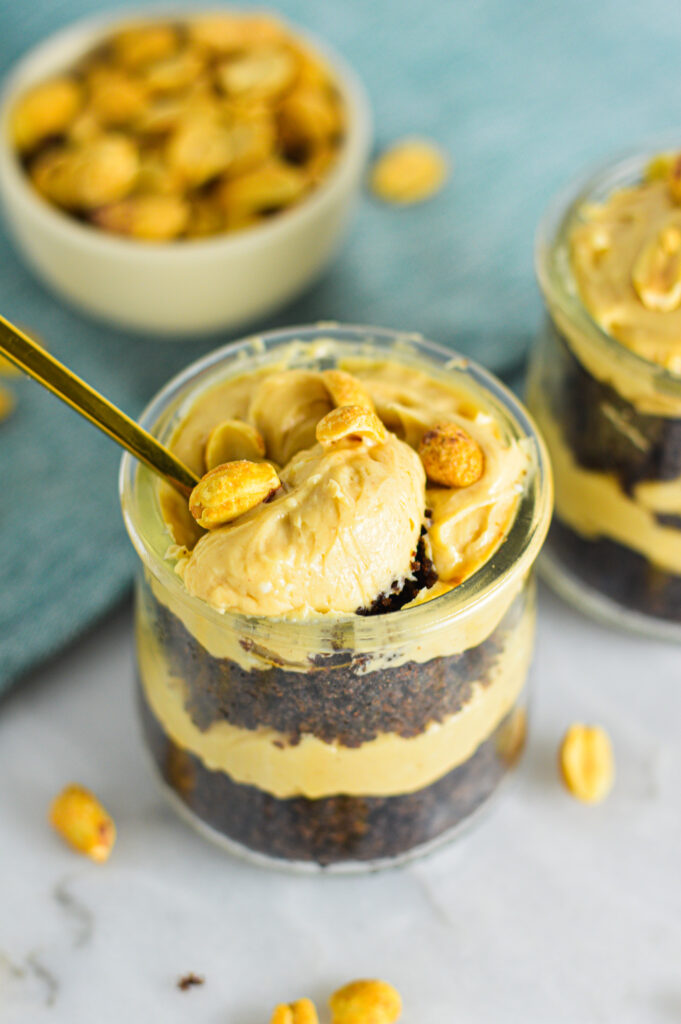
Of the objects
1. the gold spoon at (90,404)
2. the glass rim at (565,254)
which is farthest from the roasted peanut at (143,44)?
the gold spoon at (90,404)

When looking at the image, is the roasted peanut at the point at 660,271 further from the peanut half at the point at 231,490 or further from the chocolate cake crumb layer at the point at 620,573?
the peanut half at the point at 231,490

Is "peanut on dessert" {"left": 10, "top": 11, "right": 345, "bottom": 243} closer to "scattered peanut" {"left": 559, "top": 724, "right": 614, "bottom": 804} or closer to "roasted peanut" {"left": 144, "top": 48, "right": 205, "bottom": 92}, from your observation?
"roasted peanut" {"left": 144, "top": 48, "right": 205, "bottom": 92}

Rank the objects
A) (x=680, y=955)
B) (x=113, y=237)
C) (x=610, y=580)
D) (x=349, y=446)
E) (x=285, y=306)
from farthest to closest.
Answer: (x=285, y=306) < (x=113, y=237) < (x=610, y=580) < (x=680, y=955) < (x=349, y=446)

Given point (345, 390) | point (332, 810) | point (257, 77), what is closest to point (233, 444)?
point (345, 390)

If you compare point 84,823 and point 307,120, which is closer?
point 84,823

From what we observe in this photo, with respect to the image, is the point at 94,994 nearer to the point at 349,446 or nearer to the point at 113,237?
the point at 349,446

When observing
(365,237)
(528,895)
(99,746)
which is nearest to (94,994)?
(99,746)

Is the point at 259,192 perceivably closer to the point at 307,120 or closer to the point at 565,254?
the point at 307,120
